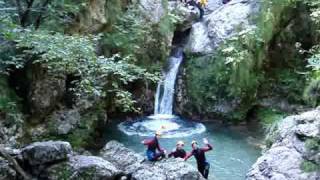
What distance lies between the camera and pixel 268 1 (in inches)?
613

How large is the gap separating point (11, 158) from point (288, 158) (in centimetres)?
531

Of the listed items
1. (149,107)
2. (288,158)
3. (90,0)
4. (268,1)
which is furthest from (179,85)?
(288,158)

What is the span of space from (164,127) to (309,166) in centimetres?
758

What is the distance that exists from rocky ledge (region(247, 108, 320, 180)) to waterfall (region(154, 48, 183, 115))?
308 inches

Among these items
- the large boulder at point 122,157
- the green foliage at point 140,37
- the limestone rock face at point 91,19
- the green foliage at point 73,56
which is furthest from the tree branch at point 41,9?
the green foliage at point 140,37

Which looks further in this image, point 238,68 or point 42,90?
point 238,68

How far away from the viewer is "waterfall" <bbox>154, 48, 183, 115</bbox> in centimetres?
1711

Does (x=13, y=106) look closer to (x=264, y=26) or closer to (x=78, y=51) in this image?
(x=78, y=51)

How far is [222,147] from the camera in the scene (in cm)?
1383

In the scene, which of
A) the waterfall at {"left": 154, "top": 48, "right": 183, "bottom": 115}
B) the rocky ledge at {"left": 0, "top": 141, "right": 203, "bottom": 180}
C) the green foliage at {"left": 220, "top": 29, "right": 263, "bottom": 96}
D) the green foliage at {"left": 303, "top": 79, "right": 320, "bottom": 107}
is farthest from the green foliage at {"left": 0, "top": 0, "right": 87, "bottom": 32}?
the waterfall at {"left": 154, "top": 48, "right": 183, "bottom": 115}

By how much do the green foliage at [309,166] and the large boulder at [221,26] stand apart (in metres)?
8.44

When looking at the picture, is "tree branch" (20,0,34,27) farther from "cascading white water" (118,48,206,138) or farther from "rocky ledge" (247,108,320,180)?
"rocky ledge" (247,108,320,180)

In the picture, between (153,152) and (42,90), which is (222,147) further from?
(42,90)

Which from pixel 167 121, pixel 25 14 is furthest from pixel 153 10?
pixel 25 14
